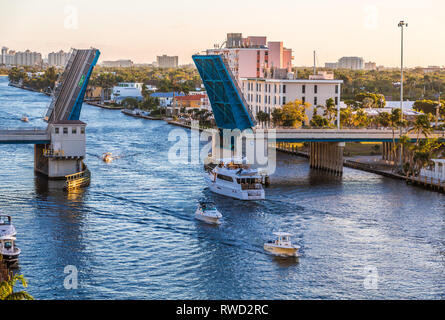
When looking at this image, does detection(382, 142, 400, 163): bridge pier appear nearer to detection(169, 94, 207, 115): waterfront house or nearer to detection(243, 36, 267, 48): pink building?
detection(243, 36, 267, 48): pink building

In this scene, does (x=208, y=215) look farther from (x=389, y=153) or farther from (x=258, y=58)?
(x=258, y=58)

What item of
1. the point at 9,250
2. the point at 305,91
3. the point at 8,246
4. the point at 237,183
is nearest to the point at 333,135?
the point at 237,183

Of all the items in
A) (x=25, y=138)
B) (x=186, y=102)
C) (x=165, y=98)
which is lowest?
(x=25, y=138)

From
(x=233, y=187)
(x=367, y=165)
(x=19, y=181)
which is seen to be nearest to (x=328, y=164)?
(x=367, y=165)

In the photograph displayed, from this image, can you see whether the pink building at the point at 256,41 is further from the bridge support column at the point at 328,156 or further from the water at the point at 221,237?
the water at the point at 221,237

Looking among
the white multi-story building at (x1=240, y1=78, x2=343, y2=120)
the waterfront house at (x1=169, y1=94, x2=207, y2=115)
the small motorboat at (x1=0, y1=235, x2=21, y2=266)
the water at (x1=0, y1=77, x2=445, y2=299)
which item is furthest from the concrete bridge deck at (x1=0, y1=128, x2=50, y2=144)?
the waterfront house at (x1=169, y1=94, x2=207, y2=115)

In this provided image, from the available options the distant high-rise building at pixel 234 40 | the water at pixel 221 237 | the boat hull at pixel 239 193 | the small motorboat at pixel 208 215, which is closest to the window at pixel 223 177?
Result: the boat hull at pixel 239 193
